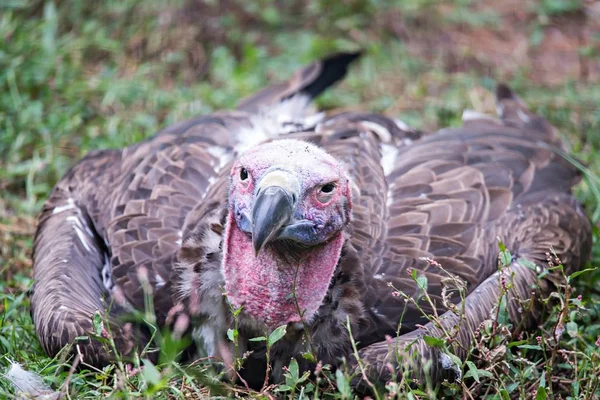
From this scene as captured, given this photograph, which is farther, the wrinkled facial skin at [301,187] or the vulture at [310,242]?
the vulture at [310,242]

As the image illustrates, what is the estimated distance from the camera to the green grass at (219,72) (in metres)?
7.00

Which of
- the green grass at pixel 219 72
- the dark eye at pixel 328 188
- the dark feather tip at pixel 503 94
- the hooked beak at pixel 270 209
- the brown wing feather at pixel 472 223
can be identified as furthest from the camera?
the dark feather tip at pixel 503 94

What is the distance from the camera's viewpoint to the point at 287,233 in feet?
14.1

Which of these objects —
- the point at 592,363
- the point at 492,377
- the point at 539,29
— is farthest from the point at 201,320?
the point at 539,29

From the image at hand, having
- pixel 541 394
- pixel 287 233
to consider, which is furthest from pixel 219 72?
pixel 541 394

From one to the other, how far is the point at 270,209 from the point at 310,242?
0.39m

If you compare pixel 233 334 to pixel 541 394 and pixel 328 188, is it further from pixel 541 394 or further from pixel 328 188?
pixel 541 394

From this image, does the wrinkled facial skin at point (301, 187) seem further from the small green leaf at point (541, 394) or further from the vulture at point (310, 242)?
the small green leaf at point (541, 394)

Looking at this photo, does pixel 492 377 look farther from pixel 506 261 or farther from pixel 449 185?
pixel 449 185

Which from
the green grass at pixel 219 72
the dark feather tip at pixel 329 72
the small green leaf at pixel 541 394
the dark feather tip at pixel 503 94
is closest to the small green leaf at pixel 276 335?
the small green leaf at pixel 541 394

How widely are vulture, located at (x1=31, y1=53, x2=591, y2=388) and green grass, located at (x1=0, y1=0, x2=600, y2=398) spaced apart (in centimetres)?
50

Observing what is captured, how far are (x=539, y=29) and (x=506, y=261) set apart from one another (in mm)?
5836

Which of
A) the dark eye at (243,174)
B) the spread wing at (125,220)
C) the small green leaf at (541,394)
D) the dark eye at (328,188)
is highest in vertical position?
the dark eye at (243,174)

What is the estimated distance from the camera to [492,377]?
14.3 feet
